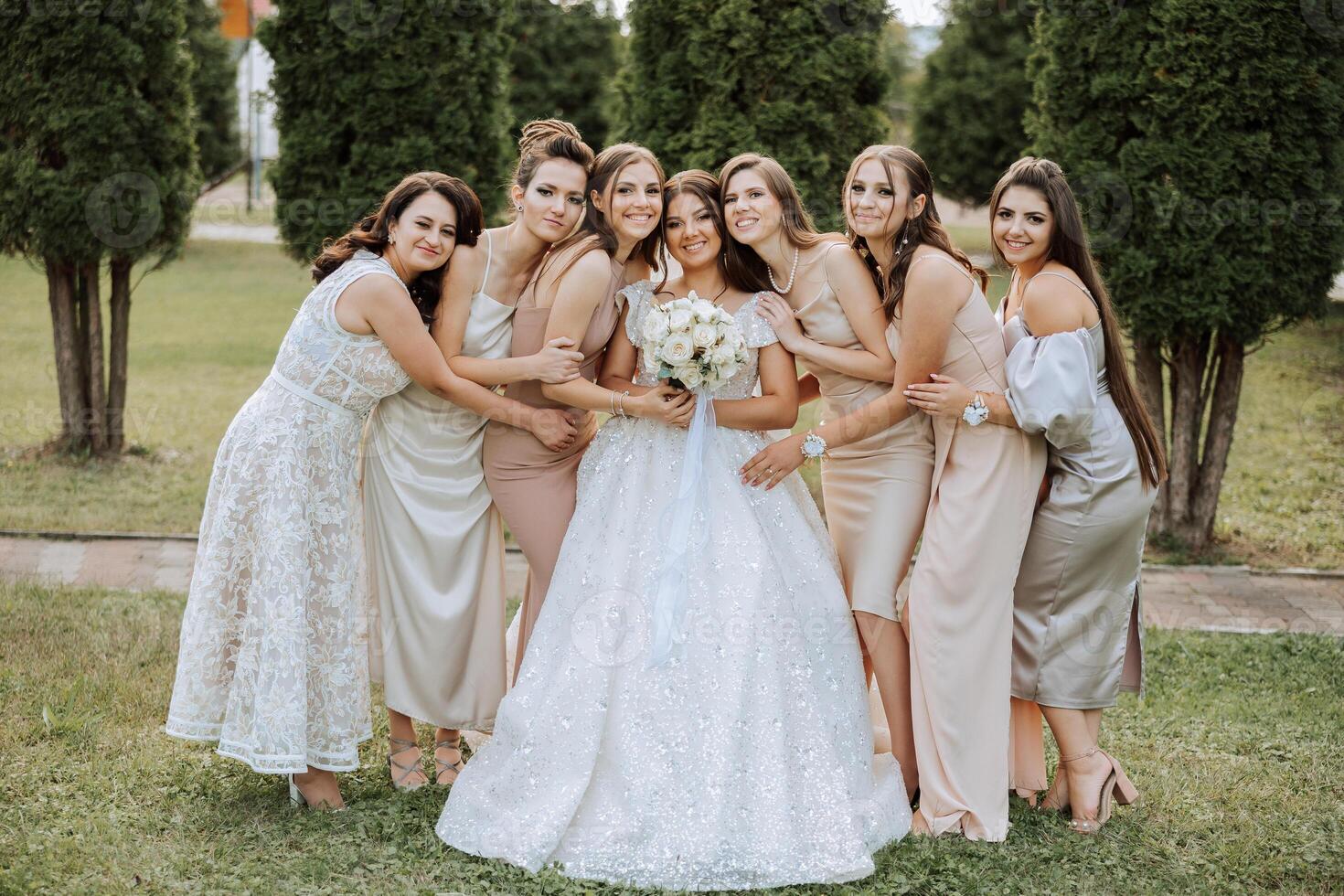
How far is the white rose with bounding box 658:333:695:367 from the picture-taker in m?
3.85

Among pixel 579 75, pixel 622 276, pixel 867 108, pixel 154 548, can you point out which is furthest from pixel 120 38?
pixel 579 75

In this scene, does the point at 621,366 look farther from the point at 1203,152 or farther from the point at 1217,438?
the point at 1217,438

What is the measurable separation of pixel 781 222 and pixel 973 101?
17.0 meters

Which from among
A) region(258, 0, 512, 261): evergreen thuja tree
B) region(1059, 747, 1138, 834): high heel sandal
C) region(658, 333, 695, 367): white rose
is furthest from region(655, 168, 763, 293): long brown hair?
region(258, 0, 512, 261): evergreen thuja tree

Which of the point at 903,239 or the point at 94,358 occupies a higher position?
the point at 903,239

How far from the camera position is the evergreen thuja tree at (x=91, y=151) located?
27.6 feet

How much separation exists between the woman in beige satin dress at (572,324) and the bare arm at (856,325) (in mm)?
565

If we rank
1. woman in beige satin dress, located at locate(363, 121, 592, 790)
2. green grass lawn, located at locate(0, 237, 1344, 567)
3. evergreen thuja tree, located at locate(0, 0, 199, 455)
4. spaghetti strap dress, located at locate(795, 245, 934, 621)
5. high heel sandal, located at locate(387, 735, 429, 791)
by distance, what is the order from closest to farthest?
spaghetti strap dress, located at locate(795, 245, 934, 621) < woman in beige satin dress, located at locate(363, 121, 592, 790) < high heel sandal, located at locate(387, 735, 429, 791) < green grass lawn, located at locate(0, 237, 1344, 567) < evergreen thuja tree, located at locate(0, 0, 199, 455)

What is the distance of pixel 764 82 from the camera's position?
7926 mm

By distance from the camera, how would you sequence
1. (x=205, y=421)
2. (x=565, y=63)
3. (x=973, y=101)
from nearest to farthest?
(x=205, y=421), (x=973, y=101), (x=565, y=63)

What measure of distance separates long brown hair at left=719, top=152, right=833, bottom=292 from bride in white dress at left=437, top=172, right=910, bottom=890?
0.21 feet

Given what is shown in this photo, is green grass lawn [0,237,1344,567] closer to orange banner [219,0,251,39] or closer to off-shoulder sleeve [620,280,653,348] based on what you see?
off-shoulder sleeve [620,280,653,348]

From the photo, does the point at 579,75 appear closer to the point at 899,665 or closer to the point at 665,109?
the point at 665,109

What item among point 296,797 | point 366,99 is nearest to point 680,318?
point 296,797
